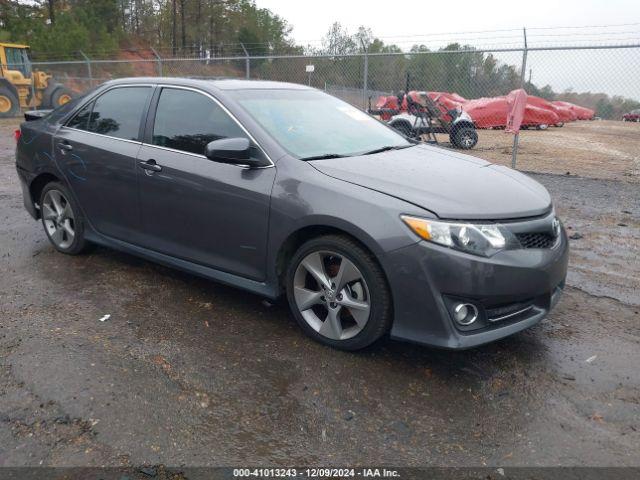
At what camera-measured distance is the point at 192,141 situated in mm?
3732

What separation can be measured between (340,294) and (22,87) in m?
22.8

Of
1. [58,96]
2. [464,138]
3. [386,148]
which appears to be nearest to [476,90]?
[464,138]

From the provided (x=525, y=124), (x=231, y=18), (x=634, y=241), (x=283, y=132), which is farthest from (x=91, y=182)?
(x=231, y=18)

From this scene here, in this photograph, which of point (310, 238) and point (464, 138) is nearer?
point (310, 238)

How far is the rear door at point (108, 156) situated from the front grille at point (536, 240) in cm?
273

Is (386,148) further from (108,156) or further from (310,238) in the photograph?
(108,156)

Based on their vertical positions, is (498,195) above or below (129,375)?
above

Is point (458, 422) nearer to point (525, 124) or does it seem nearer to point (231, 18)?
point (525, 124)

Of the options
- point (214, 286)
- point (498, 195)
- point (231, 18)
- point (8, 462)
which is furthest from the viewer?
point (231, 18)

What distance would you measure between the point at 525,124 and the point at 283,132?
21.1 metres

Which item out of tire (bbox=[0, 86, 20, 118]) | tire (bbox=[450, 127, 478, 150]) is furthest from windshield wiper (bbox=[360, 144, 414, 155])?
tire (bbox=[0, 86, 20, 118])

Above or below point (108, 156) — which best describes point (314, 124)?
above

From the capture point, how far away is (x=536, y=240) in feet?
9.90

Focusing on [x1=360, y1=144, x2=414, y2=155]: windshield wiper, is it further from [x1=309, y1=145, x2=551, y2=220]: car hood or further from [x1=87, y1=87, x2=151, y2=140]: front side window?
[x1=87, y1=87, x2=151, y2=140]: front side window
